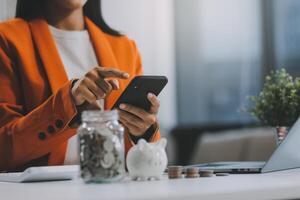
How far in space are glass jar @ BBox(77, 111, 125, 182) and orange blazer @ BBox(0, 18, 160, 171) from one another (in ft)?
1.51

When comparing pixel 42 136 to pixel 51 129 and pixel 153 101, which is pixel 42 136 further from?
pixel 153 101

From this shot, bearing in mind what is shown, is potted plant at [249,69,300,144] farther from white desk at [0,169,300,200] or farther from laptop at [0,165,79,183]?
laptop at [0,165,79,183]

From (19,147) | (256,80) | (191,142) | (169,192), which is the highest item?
(169,192)

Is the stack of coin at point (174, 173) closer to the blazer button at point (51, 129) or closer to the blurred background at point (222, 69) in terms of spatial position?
the blazer button at point (51, 129)

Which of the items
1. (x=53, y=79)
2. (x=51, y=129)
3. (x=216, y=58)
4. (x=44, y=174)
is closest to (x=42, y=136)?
(x=51, y=129)

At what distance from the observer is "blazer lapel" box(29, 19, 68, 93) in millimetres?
1917

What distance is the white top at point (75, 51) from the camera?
1979 mm

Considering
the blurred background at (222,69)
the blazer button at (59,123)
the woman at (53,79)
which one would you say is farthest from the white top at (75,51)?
the blurred background at (222,69)

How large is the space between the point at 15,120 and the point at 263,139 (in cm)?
173

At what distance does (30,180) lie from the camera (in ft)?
4.46

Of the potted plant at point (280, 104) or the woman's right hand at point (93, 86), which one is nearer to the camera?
the woman's right hand at point (93, 86)

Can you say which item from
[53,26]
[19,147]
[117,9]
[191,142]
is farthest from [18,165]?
[191,142]

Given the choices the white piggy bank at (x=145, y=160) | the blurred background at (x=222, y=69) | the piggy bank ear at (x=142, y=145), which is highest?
the piggy bank ear at (x=142, y=145)

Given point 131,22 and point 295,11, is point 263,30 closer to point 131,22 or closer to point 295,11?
point 295,11
